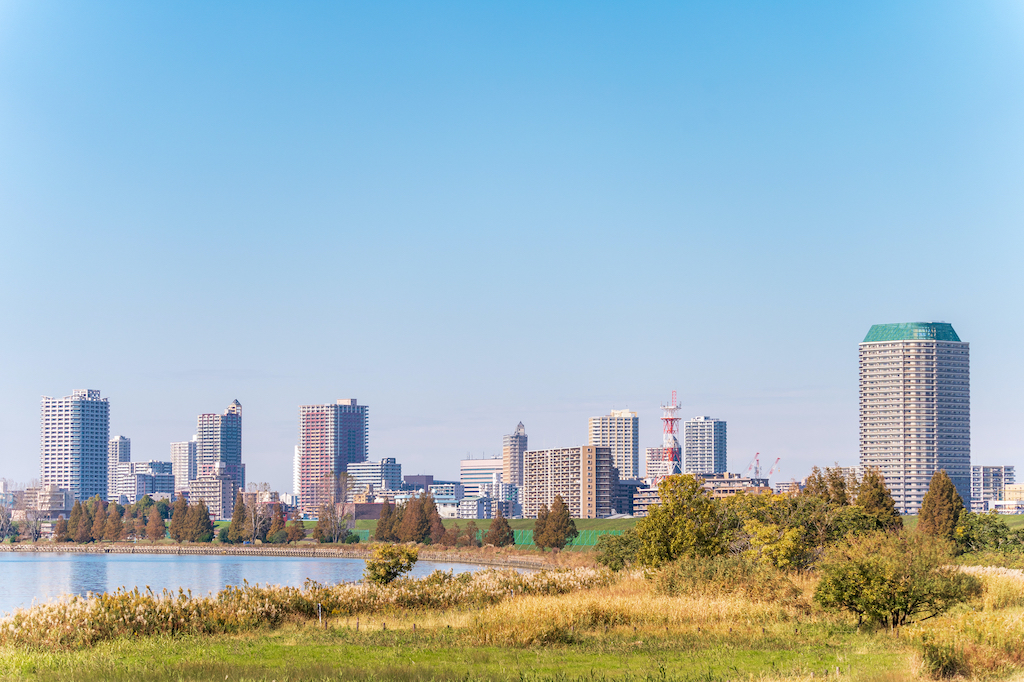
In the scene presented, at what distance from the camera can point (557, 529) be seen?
131250 millimetres

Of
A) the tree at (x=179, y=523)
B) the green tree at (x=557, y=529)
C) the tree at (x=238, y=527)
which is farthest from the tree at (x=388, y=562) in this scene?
the tree at (x=179, y=523)

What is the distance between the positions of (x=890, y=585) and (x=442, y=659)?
13.8m

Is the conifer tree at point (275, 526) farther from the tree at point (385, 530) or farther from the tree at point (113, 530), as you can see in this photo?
the tree at point (113, 530)

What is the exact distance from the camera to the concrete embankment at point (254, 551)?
5207 inches

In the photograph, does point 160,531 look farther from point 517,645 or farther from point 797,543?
point 517,645

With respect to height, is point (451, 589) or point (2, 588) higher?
point (451, 589)

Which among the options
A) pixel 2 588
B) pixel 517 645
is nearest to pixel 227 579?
pixel 2 588

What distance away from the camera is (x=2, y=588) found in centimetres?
8825

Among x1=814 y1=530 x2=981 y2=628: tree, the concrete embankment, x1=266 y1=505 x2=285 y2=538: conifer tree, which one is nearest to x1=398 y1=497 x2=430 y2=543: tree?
the concrete embankment

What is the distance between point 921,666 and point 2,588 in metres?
84.8

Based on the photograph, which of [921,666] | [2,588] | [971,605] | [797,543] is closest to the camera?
[921,666]

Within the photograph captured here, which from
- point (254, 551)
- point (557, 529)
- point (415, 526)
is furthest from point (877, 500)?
point (254, 551)

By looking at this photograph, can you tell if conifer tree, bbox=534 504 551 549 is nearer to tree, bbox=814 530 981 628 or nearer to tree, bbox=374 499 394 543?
tree, bbox=374 499 394 543

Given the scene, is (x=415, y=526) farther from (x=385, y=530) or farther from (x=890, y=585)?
(x=890, y=585)
